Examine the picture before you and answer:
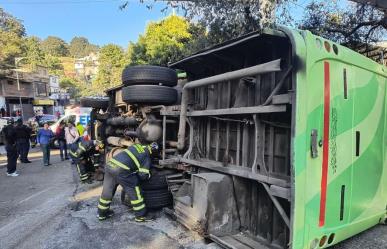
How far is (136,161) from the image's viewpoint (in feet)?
16.9

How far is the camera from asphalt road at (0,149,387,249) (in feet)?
13.7

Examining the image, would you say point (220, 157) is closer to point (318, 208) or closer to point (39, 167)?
point (318, 208)

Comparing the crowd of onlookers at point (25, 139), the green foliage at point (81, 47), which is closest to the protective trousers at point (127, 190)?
the crowd of onlookers at point (25, 139)

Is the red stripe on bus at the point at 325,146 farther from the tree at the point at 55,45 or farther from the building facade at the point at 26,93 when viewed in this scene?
the tree at the point at 55,45

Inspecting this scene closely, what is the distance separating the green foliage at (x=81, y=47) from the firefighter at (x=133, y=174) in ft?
476

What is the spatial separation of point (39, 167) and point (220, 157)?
896cm

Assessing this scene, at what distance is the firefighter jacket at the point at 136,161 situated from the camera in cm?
512

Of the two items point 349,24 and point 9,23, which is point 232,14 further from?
point 9,23

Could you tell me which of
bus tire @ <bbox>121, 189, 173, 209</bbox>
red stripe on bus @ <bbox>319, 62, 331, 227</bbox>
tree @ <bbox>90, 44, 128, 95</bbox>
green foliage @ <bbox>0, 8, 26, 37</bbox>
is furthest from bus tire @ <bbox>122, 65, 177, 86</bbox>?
green foliage @ <bbox>0, 8, 26, 37</bbox>

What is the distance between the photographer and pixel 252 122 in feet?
12.6

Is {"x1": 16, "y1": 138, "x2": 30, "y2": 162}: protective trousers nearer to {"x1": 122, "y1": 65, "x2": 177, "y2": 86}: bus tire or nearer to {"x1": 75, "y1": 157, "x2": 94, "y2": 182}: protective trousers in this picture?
{"x1": 75, "y1": 157, "x2": 94, "y2": 182}: protective trousers

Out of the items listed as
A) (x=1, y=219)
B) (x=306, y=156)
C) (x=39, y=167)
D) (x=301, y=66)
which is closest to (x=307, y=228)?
(x=306, y=156)

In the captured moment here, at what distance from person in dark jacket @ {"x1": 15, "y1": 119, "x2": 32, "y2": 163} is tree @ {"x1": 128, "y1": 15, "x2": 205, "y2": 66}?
7.89m

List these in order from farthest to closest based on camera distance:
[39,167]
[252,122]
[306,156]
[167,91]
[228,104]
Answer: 1. [39,167]
2. [167,91]
3. [228,104]
4. [252,122]
5. [306,156]
